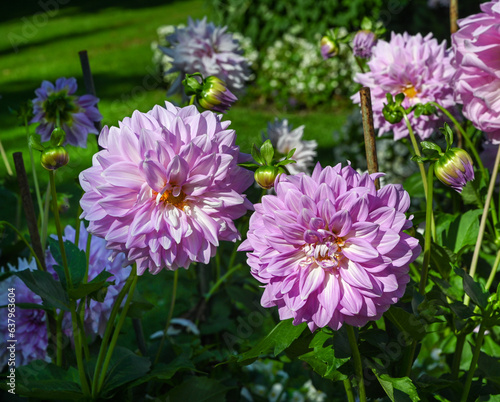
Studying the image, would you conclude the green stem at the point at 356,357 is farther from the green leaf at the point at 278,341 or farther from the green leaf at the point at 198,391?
the green leaf at the point at 198,391

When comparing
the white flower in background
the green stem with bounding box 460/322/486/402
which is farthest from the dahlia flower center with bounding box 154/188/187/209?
the white flower in background

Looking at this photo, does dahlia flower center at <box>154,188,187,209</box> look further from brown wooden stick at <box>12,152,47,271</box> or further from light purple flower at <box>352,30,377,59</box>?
light purple flower at <box>352,30,377,59</box>

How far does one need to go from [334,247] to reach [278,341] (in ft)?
0.50

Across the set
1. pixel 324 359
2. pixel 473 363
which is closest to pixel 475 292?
pixel 473 363

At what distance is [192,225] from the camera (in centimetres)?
72

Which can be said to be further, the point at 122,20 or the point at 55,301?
the point at 122,20

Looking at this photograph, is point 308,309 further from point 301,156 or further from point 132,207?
point 301,156

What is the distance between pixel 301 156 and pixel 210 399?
76 centimetres

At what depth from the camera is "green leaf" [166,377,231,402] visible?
985 millimetres

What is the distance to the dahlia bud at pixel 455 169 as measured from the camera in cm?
71

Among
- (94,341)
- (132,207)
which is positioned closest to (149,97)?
(94,341)

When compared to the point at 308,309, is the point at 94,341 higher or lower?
lower

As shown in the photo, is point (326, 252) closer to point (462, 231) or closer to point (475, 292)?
point (475, 292)

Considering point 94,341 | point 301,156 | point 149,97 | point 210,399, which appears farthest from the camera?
point 149,97
